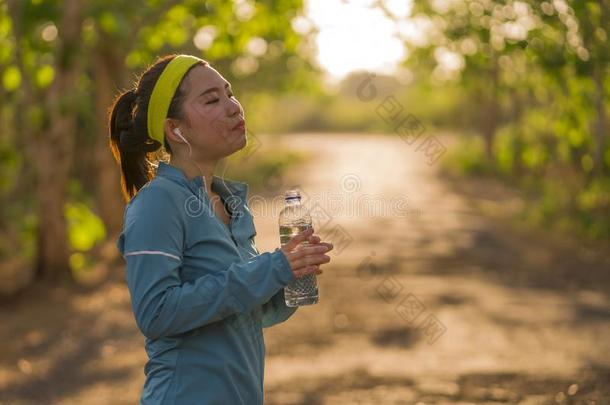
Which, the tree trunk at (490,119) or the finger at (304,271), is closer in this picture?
the finger at (304,271)

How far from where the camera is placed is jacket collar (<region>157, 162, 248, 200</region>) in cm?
284

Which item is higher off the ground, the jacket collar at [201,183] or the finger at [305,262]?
the jacket collar at [201,183]

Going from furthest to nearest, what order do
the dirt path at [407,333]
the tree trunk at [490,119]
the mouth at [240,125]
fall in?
the tree trunk at [490,119] → the dirt path at [407,333] → the mouth at [240,125]

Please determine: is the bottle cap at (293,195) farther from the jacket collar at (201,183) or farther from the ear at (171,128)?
the ear at (171,128)

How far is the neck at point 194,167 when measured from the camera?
292 centimetres

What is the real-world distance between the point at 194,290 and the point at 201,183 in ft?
1.41

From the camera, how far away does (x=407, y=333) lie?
8844 millimetres

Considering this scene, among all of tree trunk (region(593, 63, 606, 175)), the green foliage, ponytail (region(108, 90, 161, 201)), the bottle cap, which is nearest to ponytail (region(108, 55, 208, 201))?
ponytail (region(108, 90, 161, 201))

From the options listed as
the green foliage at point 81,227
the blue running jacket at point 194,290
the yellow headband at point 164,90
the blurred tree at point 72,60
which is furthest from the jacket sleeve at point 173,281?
the green foliage at point 81,227

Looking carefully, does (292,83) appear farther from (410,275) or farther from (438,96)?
(438,96)

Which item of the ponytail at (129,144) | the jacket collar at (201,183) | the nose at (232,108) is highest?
the ponytail at (129,144)

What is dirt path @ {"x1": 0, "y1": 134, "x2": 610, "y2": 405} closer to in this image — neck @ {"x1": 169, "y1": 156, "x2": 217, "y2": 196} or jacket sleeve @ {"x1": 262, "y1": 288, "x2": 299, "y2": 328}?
jacket sleeve @ {"x1": 262, "y1": 288, "x2": 299, "y2": 328}

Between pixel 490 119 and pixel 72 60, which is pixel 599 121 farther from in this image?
pixel 490 119

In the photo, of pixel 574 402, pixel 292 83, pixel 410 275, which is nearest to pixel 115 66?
pixel 410 275
